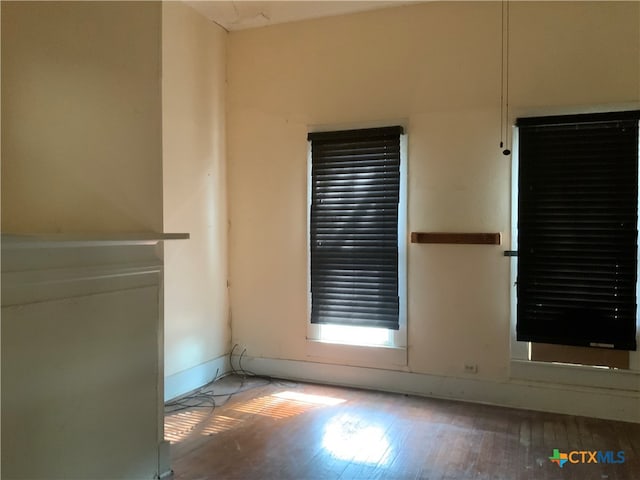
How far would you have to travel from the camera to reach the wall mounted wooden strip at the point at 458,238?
3480 mm

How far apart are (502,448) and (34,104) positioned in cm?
302

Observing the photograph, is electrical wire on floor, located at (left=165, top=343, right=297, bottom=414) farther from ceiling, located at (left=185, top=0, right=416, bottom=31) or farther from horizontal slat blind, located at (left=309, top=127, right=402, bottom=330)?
ceiling, located at (left=185, top=0, right=416, bottom=31)

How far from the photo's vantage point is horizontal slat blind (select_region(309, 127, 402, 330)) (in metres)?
3.76

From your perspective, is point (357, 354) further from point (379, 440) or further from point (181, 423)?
point (181, 423)

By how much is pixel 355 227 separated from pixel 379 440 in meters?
1.64

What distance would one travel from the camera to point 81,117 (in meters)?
2.18

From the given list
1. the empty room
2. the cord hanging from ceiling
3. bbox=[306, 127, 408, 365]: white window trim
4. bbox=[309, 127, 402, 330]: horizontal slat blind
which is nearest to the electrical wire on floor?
the empty room

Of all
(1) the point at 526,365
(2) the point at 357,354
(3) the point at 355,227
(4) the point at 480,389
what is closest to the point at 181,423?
(2) the point at 357,354

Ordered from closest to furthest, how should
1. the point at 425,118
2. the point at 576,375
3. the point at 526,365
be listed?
1. the point at 576,375
2. the point at 526,365
3. the point at 425,118

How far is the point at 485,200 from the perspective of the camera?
11.6ft

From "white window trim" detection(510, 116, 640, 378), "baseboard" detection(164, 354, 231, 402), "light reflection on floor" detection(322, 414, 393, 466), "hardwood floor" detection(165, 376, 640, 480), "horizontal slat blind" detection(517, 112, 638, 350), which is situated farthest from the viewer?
"baseboard" detection(164, 354, 231, 402)

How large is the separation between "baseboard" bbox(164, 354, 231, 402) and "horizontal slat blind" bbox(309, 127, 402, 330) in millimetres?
966

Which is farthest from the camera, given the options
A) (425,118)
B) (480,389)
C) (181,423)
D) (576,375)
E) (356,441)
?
(425,118)

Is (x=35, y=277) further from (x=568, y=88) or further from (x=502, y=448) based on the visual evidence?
(x=568, y=88)
